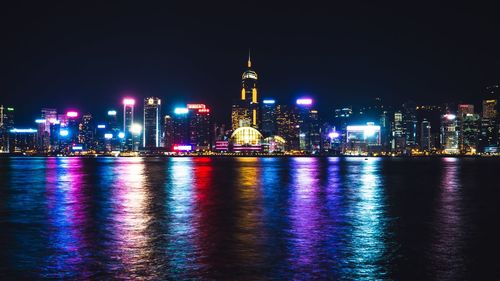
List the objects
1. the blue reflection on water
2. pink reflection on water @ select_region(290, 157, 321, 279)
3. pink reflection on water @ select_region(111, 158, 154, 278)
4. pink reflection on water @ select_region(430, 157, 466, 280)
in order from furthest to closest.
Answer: pink reflection on water @ select_region(290, 157, 321, 279) < pink reflection on water @ select_region(111, 158, 154, 278) < pink reflection on water @ select_region(430, 157, 466, 280) < the blue reflection on water

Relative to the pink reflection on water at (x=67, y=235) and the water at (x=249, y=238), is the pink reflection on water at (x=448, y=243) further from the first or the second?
the pink reflection on water at (x=67, y=235)

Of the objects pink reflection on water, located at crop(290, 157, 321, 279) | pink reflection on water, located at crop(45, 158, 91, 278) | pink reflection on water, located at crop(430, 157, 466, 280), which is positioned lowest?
pink reflection on water, located at crop(430, 157, 466, 280)

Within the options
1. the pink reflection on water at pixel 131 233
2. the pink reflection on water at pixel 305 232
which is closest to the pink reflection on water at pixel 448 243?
the pink reflection on water at pixel 305 232

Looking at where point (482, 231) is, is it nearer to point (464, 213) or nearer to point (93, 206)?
point (464, 213)

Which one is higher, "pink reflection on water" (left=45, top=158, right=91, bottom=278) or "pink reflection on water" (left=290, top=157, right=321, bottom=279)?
"pink reflection on water" (left=45, top=158, right=91, bottom=278)

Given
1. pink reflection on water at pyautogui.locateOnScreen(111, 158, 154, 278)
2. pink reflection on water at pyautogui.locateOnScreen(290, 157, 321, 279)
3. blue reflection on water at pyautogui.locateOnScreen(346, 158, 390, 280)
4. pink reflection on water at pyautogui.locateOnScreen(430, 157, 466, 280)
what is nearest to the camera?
blue reflection on water at pyautogui.locateOnScreen(346, 158, 390, 280)

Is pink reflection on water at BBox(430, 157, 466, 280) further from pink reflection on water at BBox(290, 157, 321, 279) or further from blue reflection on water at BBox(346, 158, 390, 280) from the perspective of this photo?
pink reflection on water at BBox(290, 157, 321, 279)

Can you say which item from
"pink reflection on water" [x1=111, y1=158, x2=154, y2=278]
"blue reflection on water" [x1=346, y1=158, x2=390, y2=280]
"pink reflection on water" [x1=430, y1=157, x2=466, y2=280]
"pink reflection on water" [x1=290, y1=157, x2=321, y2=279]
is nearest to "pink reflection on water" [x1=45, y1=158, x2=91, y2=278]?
"pink reflection on water" [x1=111, y1=158, x2=154, y2=278]

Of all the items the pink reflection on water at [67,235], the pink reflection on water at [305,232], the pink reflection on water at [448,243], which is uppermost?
the pink reflection on water at [67,235]

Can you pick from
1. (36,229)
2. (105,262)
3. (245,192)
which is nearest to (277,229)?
(105,262)

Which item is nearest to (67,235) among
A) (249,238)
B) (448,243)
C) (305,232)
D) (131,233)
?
(131,233)

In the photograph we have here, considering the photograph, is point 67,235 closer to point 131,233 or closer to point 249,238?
point 131,233

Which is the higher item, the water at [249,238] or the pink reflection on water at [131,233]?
the pink reflection on water at [131,233]

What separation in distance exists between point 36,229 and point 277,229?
39.4ft
